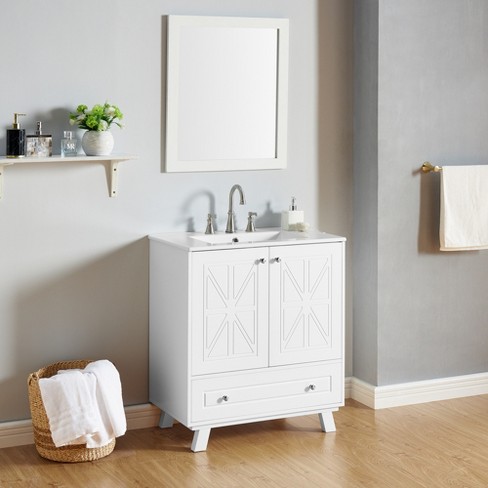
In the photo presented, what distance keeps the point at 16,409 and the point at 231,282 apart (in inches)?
38.7

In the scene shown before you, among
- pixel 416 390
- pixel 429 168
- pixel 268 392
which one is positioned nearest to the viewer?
pixel 268 392

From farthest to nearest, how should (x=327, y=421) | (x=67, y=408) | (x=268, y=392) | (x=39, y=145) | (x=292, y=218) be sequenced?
(x=292, y=218) < (x=327, y=421) < (x=268, y=392) < (x=39, y=145) < (x=67, y=408)

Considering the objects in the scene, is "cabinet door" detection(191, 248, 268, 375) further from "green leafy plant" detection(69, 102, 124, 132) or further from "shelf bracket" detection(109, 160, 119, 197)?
"green leafy plant" detection(69, 102, 124, 132)

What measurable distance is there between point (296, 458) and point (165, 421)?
62cm

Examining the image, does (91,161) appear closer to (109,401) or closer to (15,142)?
(15,142)

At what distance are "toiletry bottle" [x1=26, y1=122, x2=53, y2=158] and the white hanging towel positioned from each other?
1705mm

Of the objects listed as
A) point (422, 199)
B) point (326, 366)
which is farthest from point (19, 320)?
point (422, 199)

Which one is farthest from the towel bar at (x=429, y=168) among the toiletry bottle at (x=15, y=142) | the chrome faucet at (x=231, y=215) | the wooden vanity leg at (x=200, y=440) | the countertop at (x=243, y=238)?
the toiletry bottle at (x=15, y=142)

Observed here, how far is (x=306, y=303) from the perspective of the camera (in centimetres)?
382

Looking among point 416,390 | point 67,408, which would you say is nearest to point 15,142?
point 67,408

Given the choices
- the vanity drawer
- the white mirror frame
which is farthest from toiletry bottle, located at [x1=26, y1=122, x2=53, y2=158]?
the vanity drawer

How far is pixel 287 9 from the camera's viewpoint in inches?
160

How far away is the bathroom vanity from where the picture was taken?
3.62 meters

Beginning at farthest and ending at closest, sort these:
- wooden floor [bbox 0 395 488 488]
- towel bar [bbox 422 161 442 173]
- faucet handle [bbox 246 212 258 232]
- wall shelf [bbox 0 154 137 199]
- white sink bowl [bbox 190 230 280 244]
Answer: towel bar [bbox 422 161 442 173] → faucet handle [bbox 246 212 258 232] → white sink bowl [bbox 190 230 280 244] → wall shelf [bbox 0 154 137 199] → wooden floor [bbox 0 395 488 488]
